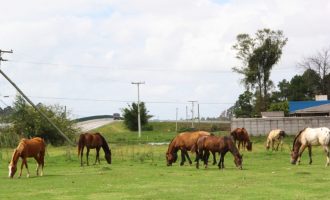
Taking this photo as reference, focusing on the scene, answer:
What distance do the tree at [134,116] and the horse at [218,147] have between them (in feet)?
229

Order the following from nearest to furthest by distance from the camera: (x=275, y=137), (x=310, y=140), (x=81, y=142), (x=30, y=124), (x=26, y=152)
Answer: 1. (x=26, y=152)
2. (x=310, y=140)
3. (x=81, y=142)
4. (x=275, y=137)
5. (x=30, y=124)

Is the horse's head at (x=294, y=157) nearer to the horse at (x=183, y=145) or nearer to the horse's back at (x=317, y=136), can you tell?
the horse's back at (x=317, y=136)

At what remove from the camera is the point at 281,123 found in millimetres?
60938

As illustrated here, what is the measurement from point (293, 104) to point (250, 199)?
72.6 m

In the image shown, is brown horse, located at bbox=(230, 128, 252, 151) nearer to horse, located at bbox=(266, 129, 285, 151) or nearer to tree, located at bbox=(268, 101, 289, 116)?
horse, located at bbox=(266, 129, 285, 151)

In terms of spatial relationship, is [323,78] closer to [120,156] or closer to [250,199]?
[120,156]

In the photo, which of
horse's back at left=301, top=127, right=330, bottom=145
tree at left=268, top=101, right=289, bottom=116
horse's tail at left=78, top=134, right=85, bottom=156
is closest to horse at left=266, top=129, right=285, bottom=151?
horse's back at left=301, top=127, right=330, bottom=145

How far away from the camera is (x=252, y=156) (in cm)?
3453

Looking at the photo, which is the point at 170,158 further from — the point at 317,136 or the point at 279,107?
the point at 279,107

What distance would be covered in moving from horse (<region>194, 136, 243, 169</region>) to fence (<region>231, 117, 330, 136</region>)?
3458 centimetres

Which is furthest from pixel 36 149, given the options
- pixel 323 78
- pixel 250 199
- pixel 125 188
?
pixel 323 78

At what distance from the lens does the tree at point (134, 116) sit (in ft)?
317

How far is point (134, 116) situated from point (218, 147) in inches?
2908

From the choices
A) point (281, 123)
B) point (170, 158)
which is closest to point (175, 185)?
point (170, 158)
